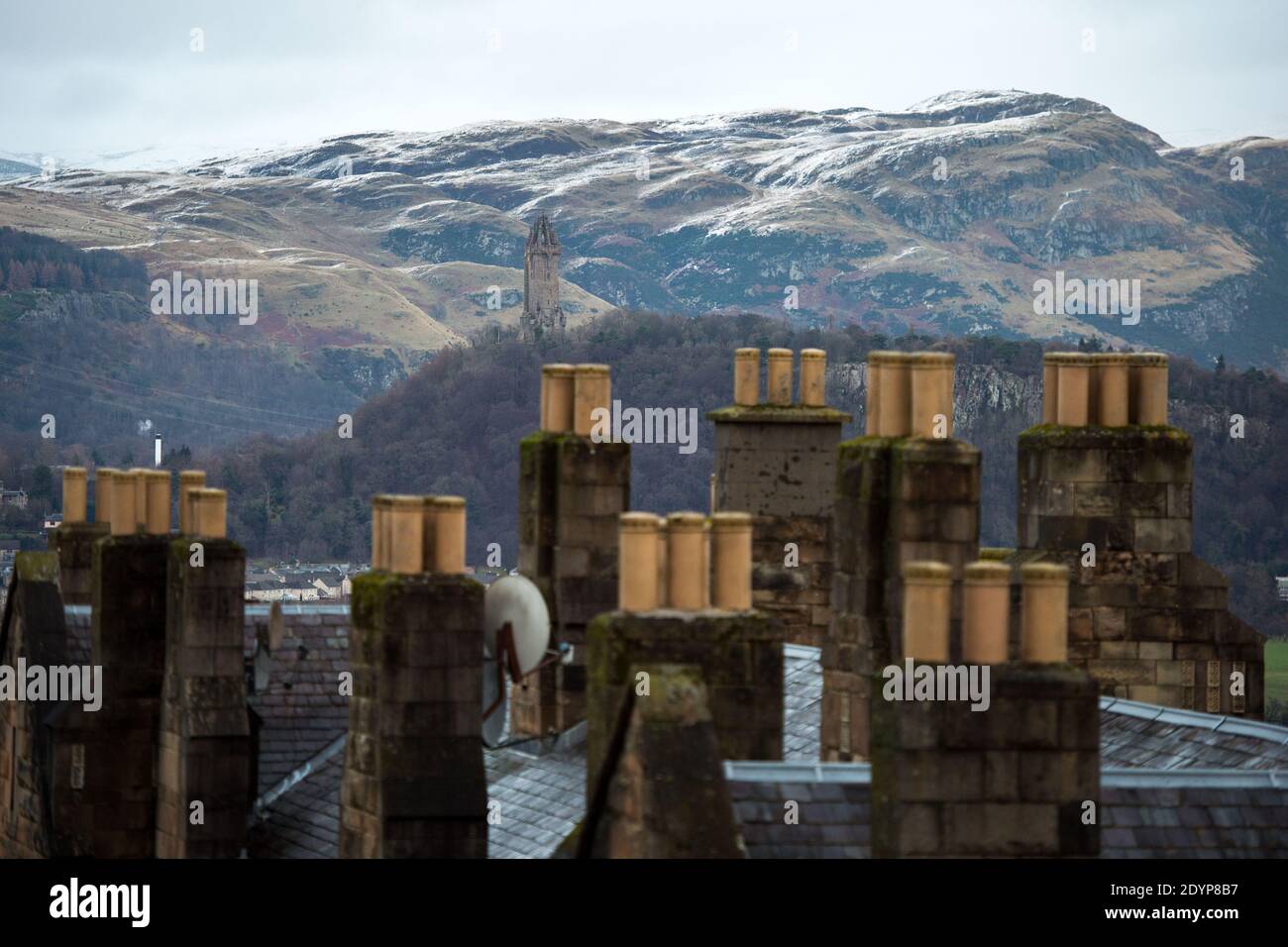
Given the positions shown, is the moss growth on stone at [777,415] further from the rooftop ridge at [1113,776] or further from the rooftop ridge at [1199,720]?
the rooftop ridge at [1113,776]

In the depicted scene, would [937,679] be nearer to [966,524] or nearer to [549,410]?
[966,524]

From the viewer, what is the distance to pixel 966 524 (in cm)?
2992

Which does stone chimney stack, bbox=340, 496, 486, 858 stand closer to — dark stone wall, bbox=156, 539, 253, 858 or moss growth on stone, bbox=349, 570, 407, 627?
moss growth on stone, bbox=349, 570, 407, 627

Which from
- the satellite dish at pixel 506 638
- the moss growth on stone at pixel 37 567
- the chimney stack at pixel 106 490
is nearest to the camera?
the satellite dish at pixel 506 638

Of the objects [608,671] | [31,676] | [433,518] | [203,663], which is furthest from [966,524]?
[31,676]

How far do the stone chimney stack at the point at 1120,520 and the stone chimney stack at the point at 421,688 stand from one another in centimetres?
1041

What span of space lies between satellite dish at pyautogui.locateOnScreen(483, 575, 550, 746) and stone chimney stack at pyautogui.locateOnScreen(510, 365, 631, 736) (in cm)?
382

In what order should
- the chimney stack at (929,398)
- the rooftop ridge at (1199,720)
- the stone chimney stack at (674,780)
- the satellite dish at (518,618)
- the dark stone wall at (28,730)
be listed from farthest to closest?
the dark stone wall at (28,730) → the satellite dish at (518,618) → the chimney stack at (929,398) → the rooftop ridge at (1199,720) → the stone chimney stack at (674,780)

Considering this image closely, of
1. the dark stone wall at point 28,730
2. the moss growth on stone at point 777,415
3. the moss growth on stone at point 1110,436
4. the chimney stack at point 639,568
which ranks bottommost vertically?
the dark stone wall at point 28,730

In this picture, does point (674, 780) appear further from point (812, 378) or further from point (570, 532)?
point (812, 378)

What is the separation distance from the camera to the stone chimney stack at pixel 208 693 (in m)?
34.4

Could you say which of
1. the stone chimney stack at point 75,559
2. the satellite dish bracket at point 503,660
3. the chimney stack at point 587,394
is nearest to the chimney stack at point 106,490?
the stone chimney stack at point 75,559
